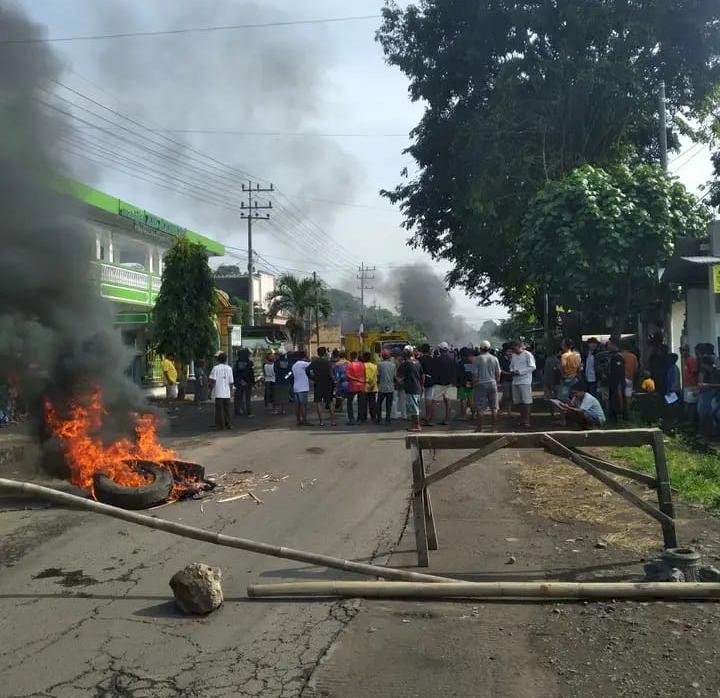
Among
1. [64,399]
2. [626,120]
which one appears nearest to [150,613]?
[64,399]

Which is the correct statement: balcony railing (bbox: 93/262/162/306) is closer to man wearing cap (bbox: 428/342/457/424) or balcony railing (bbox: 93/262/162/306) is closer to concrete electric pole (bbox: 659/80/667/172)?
man wearing cap (bbox: 428/342/457/424)

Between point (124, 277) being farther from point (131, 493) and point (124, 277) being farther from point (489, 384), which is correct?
point (131, 493)

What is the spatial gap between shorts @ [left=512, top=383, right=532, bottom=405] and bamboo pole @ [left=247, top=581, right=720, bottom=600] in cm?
904

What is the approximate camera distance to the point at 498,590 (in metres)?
4.55

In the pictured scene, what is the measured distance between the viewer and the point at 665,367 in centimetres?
1481

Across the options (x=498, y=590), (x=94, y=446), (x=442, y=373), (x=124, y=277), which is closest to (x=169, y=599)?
(x=498, y=590)

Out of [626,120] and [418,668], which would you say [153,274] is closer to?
[626,120]

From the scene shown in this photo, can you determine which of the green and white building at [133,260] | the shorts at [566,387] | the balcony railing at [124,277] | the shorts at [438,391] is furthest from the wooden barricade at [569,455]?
the balcony railing at [124,277]

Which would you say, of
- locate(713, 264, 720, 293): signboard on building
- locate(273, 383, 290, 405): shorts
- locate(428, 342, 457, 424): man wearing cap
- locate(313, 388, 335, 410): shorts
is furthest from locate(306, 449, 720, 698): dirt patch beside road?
locate(273, 383, 290, 405): shorts

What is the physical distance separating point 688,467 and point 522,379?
15.8 feet

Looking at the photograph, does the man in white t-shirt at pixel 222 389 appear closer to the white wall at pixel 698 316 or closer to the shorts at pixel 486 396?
the shorts at pixel 486 396

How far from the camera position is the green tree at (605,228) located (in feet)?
46.4

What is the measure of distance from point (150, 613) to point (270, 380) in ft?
46.3

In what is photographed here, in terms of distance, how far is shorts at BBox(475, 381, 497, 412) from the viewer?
13164 mm
